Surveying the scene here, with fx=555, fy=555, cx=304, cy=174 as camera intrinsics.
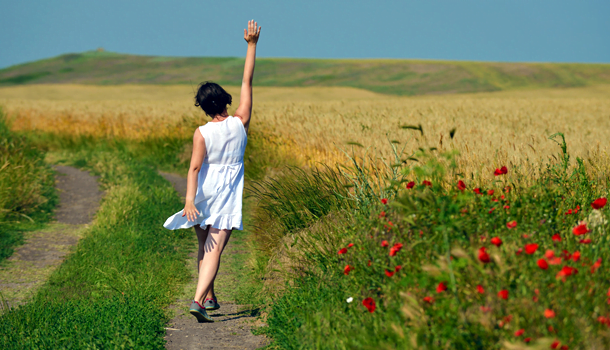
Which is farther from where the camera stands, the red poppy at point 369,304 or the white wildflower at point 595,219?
the white wildflower at point 595,219

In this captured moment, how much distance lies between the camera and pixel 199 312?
4.62 meters

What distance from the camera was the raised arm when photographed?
4.80 metres

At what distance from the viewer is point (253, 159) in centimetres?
1144

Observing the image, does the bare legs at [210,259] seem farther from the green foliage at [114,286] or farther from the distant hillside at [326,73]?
the distant hillside at [326,73]

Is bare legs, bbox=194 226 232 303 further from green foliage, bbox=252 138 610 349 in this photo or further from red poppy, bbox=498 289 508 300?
red poppy, bbox=498 289 508 300

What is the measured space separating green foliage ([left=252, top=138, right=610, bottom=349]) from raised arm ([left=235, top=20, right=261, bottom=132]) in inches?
49.3

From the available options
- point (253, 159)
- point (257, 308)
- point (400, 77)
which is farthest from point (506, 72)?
point (257, 308)

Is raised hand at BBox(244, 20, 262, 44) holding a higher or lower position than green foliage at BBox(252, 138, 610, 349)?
higher

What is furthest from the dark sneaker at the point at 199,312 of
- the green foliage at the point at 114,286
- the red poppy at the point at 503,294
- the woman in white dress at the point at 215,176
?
the red poppy at the point at 503,294

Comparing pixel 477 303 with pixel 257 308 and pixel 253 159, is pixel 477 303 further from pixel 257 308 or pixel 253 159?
pixel 253 159

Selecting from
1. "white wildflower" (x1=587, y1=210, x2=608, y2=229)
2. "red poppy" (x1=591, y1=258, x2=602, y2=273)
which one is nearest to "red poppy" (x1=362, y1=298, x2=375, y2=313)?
"red poppy" (x1=591, y1=258, x2=602, y2=273)

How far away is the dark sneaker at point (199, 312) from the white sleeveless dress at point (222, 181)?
672 millimetres

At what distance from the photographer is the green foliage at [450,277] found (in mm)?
2588

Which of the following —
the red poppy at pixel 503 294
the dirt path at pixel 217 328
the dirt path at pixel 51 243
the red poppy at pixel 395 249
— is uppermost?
the red poppy at pixel 503 294
